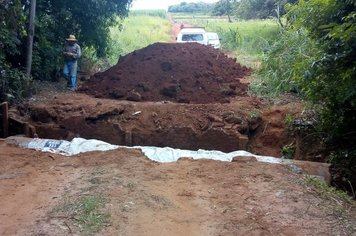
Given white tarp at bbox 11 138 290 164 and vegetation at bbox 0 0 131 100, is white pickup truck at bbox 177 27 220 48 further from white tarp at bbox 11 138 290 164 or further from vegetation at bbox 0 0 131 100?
white tarp at bbox 11 138 290 164

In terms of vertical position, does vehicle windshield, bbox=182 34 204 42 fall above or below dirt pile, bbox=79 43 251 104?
above

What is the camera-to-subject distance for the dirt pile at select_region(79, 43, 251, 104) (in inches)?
426

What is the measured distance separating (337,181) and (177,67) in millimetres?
6615

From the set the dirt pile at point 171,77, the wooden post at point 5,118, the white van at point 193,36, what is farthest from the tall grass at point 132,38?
the wooden post at point 5,118

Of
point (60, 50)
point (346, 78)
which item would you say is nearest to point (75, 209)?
point (346, 78)

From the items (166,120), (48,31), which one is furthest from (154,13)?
(166,120)

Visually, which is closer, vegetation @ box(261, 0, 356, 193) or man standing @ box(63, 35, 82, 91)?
vegetation @ box(261, 0, 356, 193)

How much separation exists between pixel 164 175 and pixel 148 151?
130 centimetres

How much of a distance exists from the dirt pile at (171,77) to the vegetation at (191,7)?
4654 cm

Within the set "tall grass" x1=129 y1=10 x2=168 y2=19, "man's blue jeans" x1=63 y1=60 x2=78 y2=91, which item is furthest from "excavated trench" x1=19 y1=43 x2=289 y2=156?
"tall grass" x1=129 y1=10 x2=168 y2=19

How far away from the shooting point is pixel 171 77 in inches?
456

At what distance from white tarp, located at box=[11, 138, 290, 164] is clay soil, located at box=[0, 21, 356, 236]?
40 centimetres

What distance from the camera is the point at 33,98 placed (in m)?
10.0

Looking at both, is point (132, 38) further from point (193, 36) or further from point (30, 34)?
point (30, 34)
